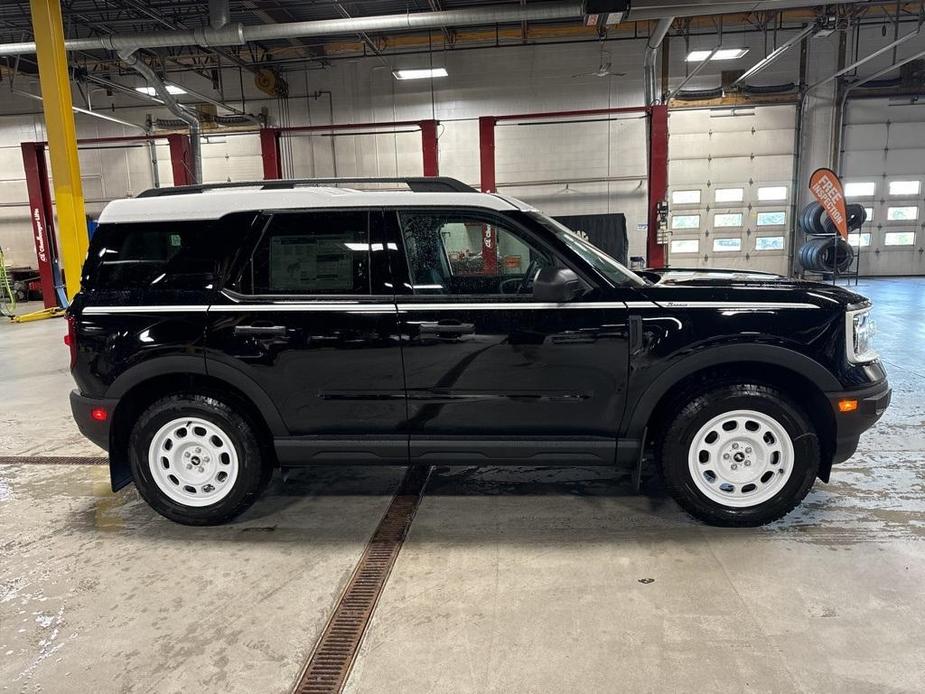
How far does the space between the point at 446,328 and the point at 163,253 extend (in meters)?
1.59

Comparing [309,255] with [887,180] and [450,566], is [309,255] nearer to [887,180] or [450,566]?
[450,566]

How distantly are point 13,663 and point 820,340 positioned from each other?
3.75 meters

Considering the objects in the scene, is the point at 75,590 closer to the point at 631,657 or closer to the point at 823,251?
the point at 631,657

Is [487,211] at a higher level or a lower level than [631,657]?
higher

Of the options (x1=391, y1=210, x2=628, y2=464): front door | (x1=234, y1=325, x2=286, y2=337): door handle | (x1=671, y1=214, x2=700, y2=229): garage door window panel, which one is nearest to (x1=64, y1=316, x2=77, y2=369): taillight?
(x1=234, y1=325, x2=286, y2=337): door handle

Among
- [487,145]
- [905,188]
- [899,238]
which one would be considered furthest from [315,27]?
[899,238]

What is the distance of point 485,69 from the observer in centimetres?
1639

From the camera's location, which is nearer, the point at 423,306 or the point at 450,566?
the point at 450,566

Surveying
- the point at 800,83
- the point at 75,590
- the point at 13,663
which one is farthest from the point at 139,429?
the point at 800,83

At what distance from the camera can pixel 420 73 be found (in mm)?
15203

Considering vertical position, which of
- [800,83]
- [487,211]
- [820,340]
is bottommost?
[820,340]

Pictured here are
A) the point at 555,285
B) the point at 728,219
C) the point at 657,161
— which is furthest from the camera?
the point at 728,219

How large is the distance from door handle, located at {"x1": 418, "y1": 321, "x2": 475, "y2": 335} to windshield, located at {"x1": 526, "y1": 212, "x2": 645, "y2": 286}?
66cm

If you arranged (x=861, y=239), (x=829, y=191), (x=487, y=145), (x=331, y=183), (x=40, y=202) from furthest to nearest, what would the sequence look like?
(x=861, y=239)
(x=40, y=202)
(x=487, y=145)
(x=829, y=191)
(x=331, y=183)
